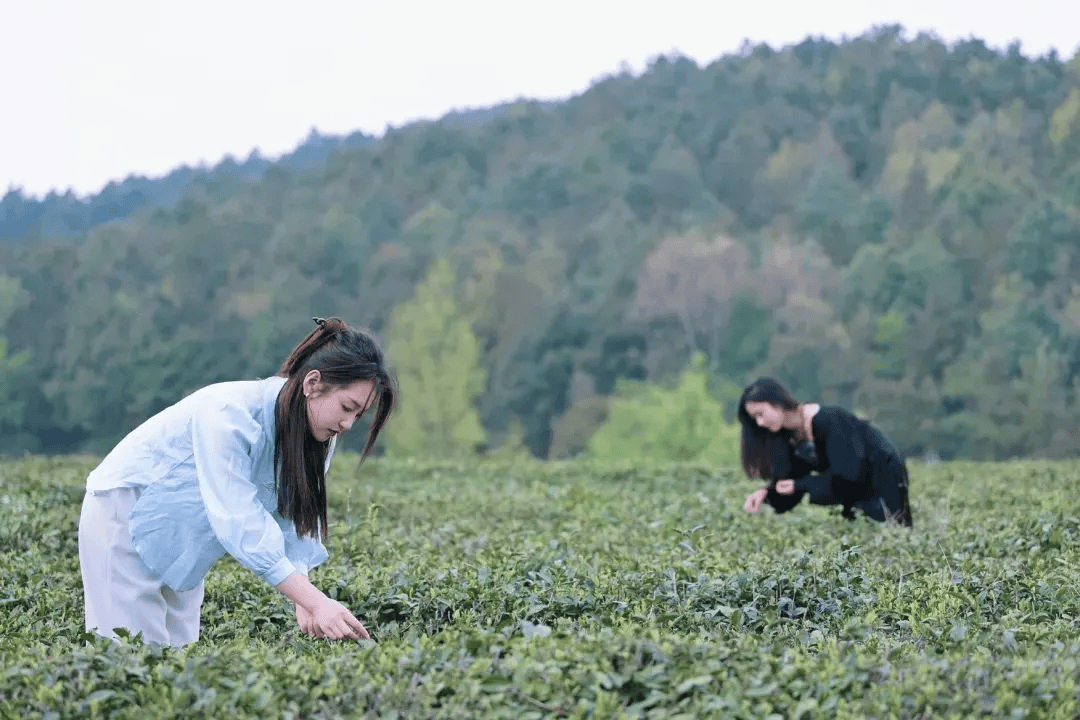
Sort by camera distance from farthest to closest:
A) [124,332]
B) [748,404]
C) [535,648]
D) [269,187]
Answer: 1. [269,187]
2. [124,332]
3. [748,404]
4. [535,648]

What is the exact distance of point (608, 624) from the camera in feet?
19.2

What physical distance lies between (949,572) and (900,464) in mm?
2791

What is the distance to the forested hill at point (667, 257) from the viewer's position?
212 ft

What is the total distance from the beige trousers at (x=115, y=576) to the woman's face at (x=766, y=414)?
513cm

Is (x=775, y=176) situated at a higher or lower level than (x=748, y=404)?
higher

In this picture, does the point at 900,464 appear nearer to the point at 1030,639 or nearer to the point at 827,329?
the point at 1030,639

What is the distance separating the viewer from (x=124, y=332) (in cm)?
8056

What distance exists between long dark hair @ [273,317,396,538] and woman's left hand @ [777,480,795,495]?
16.7 feet

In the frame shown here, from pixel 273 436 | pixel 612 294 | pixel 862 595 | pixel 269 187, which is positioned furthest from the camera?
pixel 269 187

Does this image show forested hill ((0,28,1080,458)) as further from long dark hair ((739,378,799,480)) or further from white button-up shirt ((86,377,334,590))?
white button-up shirt ((86,377,334,590))

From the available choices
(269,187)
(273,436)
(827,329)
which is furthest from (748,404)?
(269,187)

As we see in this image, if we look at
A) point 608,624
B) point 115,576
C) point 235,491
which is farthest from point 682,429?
point 235,491

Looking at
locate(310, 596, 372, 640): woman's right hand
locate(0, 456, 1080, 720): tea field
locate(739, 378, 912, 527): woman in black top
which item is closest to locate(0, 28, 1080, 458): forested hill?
locate(739, 378, 912, 527): woman in black top

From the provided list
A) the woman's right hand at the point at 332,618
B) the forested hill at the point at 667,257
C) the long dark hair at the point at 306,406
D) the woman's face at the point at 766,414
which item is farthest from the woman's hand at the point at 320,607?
the forested hill at the point at 667,257
